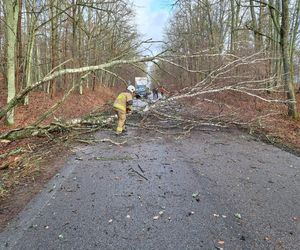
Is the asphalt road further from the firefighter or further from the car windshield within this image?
the car windshield

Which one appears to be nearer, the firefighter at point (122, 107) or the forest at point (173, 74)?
the forest at point (173, 74)

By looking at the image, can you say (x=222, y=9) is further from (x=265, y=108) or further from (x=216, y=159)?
(x=216, y=159)

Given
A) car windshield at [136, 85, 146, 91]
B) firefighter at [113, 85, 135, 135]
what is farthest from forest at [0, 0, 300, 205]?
car windshield at [136, 85, 146, 91]

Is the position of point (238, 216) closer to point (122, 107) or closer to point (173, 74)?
point (122, 107)

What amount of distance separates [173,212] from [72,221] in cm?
147

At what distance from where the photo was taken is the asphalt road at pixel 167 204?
3699 millimetres

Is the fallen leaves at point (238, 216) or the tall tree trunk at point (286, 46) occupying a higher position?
the tall tree trunk at point (286, 46)

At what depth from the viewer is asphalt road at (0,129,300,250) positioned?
12.1 feet

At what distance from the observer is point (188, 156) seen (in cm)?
767

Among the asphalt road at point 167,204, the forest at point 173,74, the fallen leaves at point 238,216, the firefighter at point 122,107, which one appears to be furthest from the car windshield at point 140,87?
the fallen leaves at point 238,216

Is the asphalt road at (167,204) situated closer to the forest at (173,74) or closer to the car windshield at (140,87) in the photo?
the forest at (173,74)

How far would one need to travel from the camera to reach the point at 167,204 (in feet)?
15.5

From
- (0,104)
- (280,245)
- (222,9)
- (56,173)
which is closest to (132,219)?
(280,245)

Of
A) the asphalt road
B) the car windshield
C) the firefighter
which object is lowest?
the asphalt road
